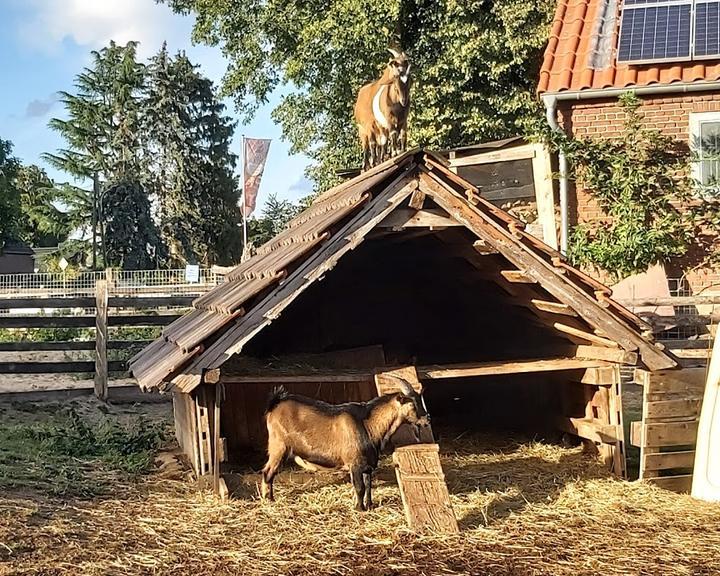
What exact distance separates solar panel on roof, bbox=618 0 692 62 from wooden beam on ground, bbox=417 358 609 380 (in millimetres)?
7052

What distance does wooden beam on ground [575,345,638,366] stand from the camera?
720 cm

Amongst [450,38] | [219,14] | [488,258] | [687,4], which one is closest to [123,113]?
[219,14]

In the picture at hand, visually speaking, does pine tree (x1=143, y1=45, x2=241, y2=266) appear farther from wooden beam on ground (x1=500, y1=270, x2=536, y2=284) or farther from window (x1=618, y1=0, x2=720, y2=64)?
wooden beam on ground (x1=500, y1=270, x2=536, y2=284)

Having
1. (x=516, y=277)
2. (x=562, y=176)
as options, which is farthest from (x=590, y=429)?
(x=562, y=176)

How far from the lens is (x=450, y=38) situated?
59.5ft

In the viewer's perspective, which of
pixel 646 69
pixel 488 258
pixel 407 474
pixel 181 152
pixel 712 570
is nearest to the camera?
pixel 712 570

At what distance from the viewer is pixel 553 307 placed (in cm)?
766

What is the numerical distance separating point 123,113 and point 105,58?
5453 mm

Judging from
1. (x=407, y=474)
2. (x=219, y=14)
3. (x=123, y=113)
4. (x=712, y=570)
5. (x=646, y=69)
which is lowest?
(x=712, y=570)

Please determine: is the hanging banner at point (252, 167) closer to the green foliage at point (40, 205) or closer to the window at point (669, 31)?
the window at point (669, 31)

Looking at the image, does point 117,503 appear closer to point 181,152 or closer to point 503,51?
point 503,51

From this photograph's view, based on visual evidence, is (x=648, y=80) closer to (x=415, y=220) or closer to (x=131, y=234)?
(x=415, y=220)

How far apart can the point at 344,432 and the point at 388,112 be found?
135 inches

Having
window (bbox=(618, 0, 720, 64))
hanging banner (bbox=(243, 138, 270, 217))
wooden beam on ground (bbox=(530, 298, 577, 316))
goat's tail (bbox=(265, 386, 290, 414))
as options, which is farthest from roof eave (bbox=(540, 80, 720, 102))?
hanging banner (bbox=(243, 138, 270, 217))
